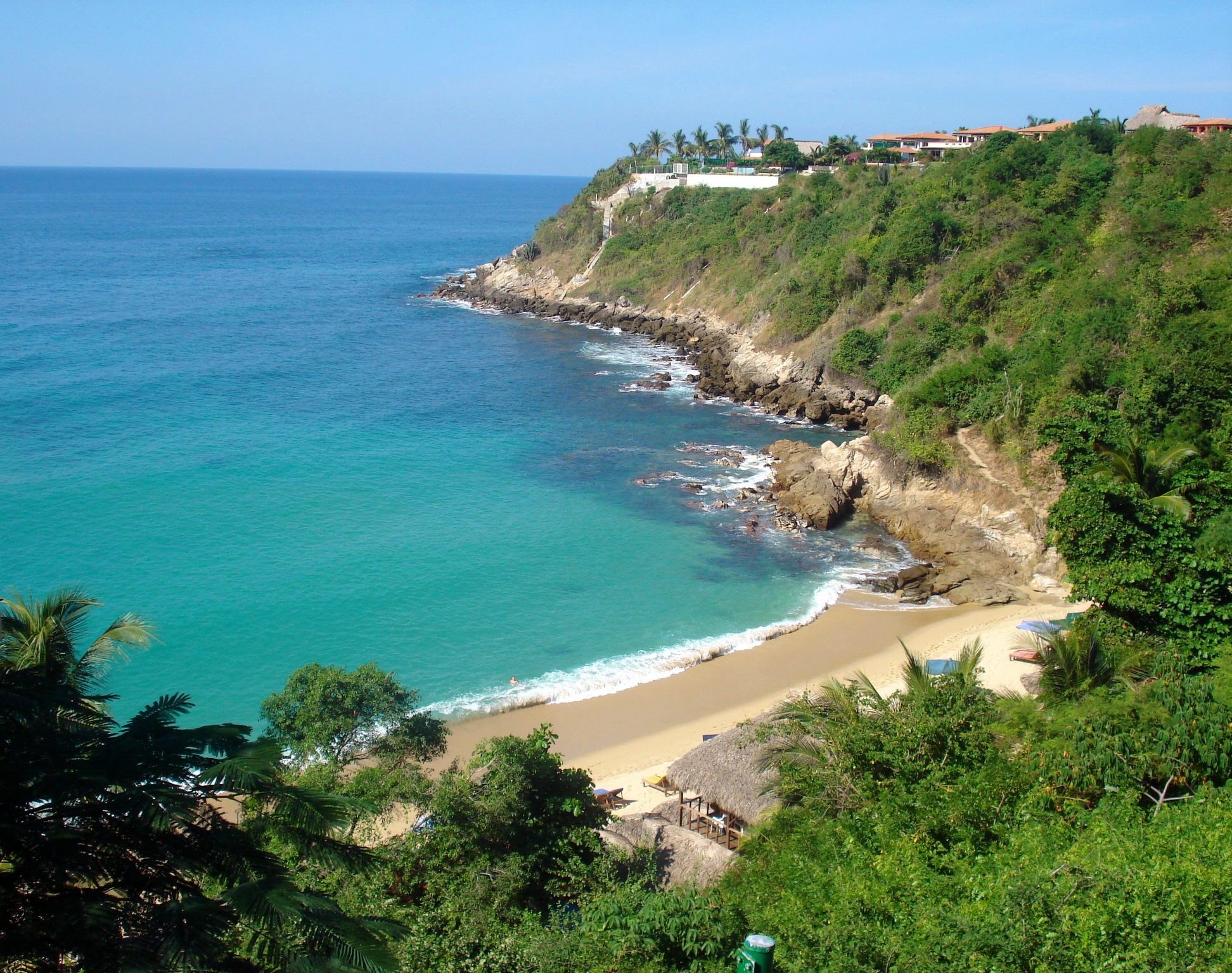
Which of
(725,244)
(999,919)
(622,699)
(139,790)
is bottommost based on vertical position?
(622,699)

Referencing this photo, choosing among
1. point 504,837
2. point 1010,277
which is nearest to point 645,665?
point 504,837

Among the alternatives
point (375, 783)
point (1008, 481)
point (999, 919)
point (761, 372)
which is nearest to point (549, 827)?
point (375, 783)

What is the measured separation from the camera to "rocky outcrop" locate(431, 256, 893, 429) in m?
38.9

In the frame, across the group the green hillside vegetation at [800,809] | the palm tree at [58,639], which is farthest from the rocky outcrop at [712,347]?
the palm tree at [58,639]

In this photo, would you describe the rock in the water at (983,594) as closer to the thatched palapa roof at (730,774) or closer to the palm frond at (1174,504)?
the palm frond at (1174,504)

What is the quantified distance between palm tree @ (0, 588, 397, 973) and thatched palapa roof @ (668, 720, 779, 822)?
8.86 meters

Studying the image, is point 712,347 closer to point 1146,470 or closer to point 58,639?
point 1146,470

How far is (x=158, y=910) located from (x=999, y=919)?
6212mm

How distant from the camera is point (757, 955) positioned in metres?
6.76

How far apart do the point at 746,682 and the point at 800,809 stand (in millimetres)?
8382

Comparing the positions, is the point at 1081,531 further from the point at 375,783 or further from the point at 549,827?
the point at 375,783

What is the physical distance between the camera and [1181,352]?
24.3 m

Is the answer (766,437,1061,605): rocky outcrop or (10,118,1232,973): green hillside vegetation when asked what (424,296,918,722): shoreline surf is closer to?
(766,437,1061,605): rocky outcrop

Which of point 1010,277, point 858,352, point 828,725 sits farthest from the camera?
point 858,352
